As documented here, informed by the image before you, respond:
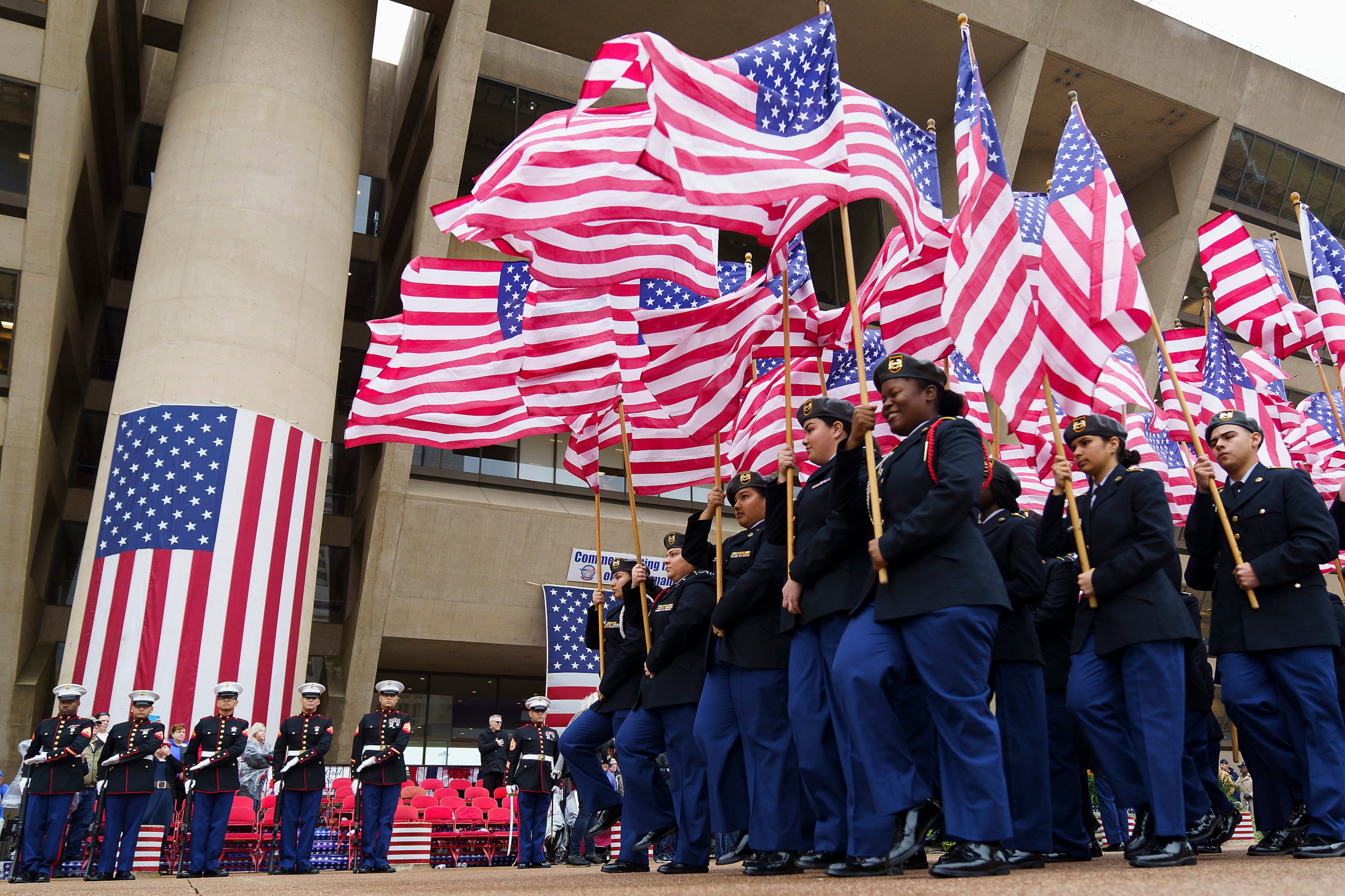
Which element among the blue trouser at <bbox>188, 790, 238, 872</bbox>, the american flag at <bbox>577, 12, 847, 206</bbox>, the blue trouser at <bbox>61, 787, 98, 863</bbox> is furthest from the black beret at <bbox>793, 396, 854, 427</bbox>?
the blue trouser at <bbox>61, 787, 98, 863</bbox>

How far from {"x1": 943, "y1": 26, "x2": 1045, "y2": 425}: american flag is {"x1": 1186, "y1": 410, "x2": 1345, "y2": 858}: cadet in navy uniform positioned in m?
1.03

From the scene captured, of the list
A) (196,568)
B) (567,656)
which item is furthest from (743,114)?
(567,656)

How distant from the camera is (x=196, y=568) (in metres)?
14.2

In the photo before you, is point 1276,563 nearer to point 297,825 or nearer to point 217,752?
point 297,825

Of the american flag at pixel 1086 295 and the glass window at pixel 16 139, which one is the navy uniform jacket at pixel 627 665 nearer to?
the american flag at pixel 1086 295

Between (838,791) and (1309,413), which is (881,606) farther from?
(1309,413)

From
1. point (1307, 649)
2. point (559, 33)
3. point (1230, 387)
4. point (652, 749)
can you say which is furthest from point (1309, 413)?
point (559, 33)

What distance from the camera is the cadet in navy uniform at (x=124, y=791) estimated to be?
32.5 feet

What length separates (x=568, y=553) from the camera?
20.2 m

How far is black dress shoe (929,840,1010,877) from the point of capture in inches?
126

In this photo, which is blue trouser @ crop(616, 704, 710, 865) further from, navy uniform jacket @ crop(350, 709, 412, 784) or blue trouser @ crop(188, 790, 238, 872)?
blue trouser @ crop(188, 790, 238, 872)

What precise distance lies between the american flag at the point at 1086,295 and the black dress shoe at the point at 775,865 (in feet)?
10.2

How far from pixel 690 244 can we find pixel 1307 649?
4432mm

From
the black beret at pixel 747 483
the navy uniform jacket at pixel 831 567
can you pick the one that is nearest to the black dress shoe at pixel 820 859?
the navy uniform jacket at pixel 831 567
